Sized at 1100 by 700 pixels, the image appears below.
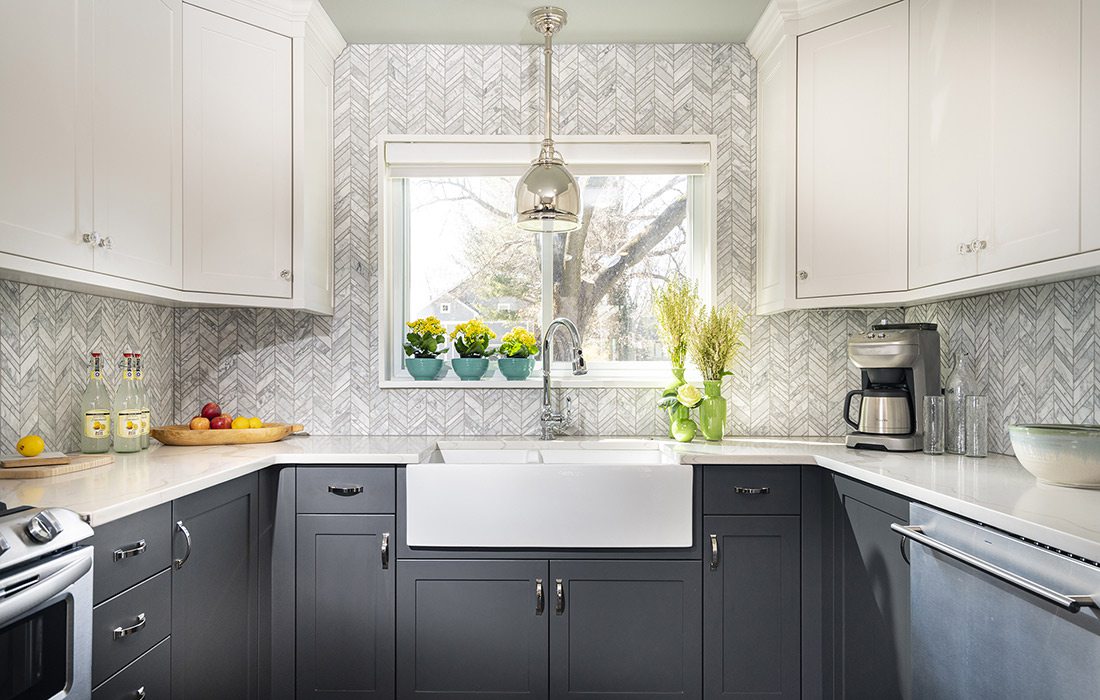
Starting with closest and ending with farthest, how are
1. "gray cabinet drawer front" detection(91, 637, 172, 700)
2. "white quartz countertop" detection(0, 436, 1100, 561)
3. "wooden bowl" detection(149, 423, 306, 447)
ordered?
"white quartz countertop" detection(0, 436, 1100, 561)
"gray cabinet drawer front" detection(91, 637, 172, 700)
"wooden bowl" detection(149, 423, 306, 447)

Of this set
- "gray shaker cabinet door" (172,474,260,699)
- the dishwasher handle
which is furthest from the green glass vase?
"gray shaker cabinet door" (172,474,260,699)

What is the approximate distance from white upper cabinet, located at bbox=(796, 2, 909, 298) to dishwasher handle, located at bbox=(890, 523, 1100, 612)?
3.35 ft

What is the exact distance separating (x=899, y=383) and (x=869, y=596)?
79cm

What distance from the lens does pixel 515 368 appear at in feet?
9.16

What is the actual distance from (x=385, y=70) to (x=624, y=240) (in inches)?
48.3

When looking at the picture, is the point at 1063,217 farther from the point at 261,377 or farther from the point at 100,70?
the point at 261,377

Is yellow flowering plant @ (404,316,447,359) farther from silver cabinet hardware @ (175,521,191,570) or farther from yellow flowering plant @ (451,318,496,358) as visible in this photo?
silver cabinet hardware @ (175,521,191,570)

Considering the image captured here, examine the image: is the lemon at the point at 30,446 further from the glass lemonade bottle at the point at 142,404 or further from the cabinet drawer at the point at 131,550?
the cabinet drawer at the point at 131,550

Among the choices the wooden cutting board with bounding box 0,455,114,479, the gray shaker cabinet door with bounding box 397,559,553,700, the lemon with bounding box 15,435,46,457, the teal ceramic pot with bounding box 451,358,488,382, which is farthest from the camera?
the teal ceramic pot with bounding box 451,358,488,382

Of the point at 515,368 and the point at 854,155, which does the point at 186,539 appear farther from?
the point at 854,155

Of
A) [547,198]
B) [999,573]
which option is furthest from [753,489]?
[547,198]

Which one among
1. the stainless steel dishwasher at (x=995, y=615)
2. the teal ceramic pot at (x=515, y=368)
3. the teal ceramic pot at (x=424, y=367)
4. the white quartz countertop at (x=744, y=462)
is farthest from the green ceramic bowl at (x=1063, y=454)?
the teal ceramic pot at (x=424, y=367)

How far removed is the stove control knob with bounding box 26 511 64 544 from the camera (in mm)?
1164

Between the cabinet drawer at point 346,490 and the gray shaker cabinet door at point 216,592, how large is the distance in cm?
16
